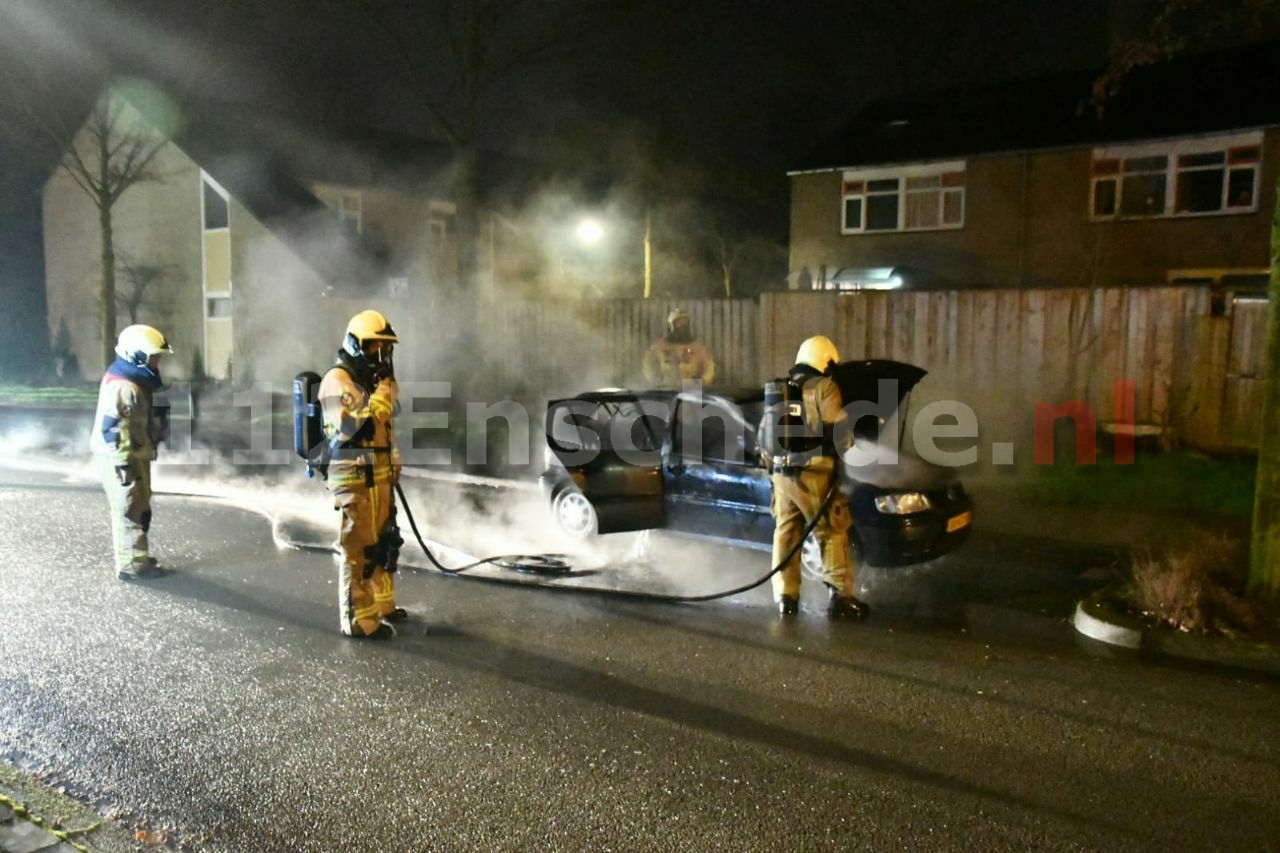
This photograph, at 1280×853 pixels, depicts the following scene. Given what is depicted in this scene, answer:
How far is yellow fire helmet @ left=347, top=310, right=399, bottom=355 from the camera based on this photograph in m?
6.09

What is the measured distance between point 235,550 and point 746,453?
4.26 metres

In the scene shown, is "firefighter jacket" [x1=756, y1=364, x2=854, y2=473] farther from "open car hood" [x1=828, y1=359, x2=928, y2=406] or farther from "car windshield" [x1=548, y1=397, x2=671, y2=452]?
"car windshield" [x1=548, y1=397, x2=671, y2=452]

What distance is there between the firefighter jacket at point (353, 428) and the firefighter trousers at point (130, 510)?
A: 2247 mm

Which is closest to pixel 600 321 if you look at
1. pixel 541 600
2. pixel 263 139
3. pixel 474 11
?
pixel 474 11

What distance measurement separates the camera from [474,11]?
54.4ft

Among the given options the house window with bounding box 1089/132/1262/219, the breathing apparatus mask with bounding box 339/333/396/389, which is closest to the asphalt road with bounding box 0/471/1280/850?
the breathing apparatus mask with bounding box 339/333/396/389

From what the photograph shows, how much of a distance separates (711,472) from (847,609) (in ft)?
5.15

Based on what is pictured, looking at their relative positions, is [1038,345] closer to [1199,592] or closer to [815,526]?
[1199,592]

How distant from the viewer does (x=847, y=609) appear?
654 cm

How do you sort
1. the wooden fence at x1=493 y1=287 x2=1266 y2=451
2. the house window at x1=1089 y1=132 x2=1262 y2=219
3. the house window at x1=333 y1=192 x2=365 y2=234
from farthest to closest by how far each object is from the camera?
the house window at x1=333 y1=192 x2=365 y2=234
the house window at x1=1089 y1=132 x2=1262 y2=219
the wooden fence at x1=493 y1=287 x2=1266 y2=451

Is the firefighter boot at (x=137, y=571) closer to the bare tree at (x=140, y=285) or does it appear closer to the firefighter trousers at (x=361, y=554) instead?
the firefighter trousers at (x=361, y=554)

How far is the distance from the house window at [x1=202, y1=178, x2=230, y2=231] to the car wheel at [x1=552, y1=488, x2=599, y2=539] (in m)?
19.3

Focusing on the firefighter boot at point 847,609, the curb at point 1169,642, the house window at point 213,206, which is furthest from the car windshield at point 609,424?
the house window at point 213,206

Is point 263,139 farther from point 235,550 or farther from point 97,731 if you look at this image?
point 97,731
